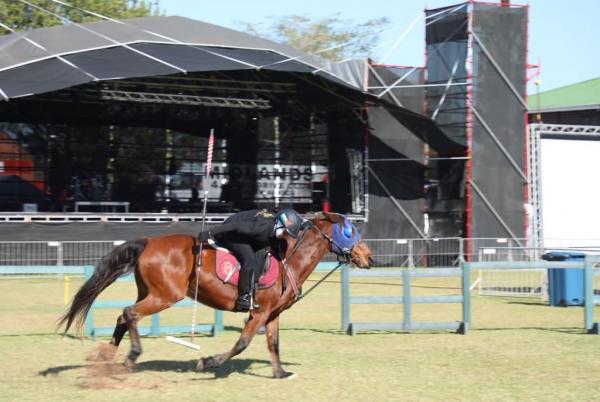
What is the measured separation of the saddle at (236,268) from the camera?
33.1ft

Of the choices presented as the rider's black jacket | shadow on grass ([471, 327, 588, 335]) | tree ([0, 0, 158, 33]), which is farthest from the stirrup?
tree ([0, 0, 158, 33])

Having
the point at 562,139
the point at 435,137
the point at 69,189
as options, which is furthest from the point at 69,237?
the point at 562,139

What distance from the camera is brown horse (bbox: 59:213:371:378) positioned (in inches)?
389

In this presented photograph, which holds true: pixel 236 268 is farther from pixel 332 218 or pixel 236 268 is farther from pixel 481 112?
pixel 481 112

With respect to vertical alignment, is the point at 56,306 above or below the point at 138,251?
below

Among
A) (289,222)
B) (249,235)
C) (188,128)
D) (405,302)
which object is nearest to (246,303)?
(249,235)

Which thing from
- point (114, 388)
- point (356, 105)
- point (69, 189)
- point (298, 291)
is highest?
point (356, 105)

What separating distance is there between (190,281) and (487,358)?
396cm

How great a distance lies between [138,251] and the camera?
1012cm

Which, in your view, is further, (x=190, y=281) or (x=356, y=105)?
(x=356, y=105)

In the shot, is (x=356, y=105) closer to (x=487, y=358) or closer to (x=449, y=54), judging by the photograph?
(x=449, y=54)

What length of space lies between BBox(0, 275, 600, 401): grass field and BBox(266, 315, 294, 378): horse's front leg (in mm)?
138

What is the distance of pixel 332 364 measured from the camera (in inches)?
429

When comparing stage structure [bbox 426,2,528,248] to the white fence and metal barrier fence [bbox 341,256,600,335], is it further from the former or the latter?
metal barrier fence [bbox 341,256,600,335]
